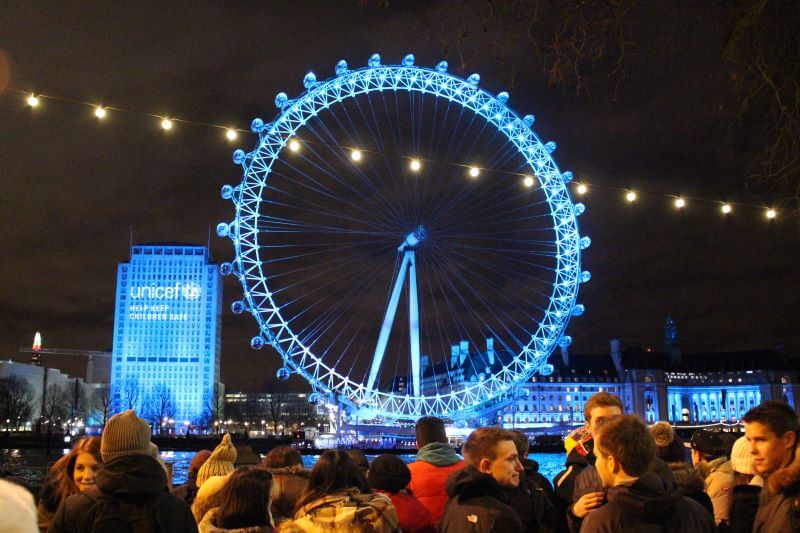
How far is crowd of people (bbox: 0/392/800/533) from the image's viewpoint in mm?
4020

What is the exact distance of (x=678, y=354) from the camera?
5595 inches

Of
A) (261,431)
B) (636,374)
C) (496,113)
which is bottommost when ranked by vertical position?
(261,431)

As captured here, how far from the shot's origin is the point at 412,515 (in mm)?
5488

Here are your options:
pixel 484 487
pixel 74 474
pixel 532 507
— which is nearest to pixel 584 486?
pixel 532 507

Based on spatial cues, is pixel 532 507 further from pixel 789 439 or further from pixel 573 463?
pixel 789 439

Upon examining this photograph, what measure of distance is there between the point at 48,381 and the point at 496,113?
151 meters

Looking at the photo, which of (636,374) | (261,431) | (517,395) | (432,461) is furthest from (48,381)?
(432,461)

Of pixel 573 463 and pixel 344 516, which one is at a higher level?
pixel 573 463

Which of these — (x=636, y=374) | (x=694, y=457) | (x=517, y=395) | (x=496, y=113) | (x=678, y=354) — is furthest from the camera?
(x=678, y=354)

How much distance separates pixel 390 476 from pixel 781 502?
2501 millimetres

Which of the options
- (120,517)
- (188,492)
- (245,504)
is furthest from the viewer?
(188,492)

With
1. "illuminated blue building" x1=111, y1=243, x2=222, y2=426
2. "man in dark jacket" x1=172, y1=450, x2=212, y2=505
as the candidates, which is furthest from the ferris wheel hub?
"illuminated blue building" x1=111, y1=243, x2=222, y2=426

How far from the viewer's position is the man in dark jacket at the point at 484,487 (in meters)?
5.08

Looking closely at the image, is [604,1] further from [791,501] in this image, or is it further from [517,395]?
[517,395]
